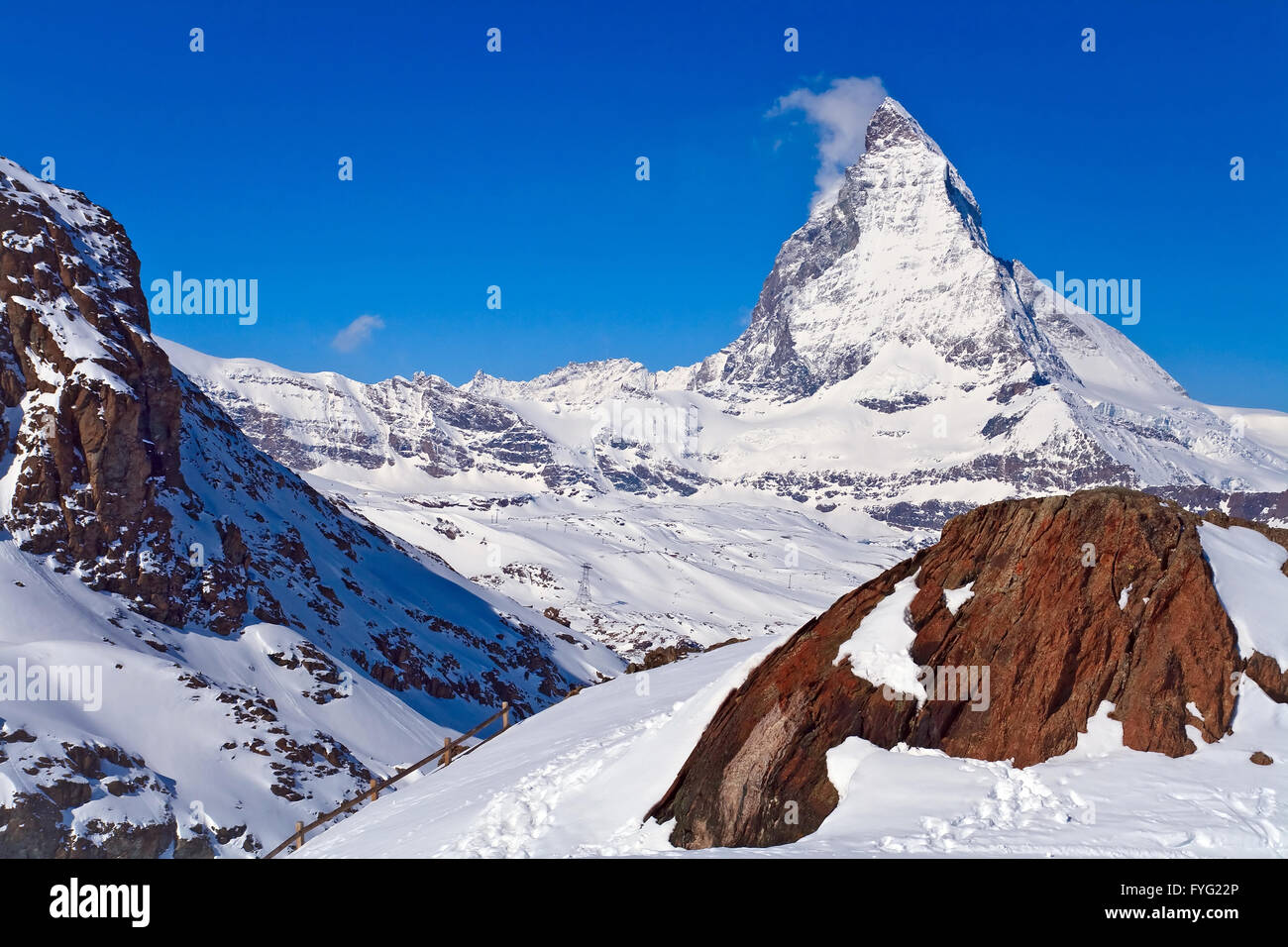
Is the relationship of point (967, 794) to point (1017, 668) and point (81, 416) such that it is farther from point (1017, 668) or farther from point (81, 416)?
point (81, 416)

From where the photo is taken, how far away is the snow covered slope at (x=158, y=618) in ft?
266

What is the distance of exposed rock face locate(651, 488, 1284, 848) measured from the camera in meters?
16.3

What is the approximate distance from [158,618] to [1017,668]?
4543 inches

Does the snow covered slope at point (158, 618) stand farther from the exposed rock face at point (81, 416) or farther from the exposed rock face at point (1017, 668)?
the exposed rock face at point (1017, 668)

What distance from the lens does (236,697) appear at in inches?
3932

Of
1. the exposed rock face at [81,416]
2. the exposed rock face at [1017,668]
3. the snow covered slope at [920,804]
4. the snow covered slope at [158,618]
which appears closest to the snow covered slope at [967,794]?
the snow covered slope at [920,804]

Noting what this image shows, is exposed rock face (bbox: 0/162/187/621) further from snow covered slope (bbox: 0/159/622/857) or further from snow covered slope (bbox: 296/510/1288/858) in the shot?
snow covered slope (bbox: 296/510/1288/858)

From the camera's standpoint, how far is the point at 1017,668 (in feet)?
56.0

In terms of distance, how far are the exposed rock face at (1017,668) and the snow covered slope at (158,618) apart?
241 ft

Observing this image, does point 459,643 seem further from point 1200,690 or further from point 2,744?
point 1200,690

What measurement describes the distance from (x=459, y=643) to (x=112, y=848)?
78.7 meters

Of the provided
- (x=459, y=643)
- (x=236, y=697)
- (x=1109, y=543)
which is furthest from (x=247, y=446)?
(x=1109, y=543)

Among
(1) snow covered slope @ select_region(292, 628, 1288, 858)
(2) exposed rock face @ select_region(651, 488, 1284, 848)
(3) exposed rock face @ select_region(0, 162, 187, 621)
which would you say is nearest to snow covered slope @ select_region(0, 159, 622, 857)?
(3) exposed rock face @ select_region(0, 162, 187, 621)

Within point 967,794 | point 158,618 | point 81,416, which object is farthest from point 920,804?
point 81,416
